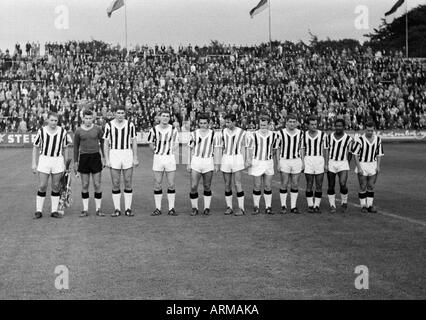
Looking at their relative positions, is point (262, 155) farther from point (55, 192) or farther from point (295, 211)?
point (55, 192)

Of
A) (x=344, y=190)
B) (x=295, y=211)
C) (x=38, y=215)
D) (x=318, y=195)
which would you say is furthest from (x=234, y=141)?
(x=38, y=215)

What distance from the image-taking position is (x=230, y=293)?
22.4 feet

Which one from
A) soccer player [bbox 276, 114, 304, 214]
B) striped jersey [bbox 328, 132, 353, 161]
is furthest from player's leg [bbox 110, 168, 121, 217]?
striped jersey [bbox 328, 132, 353, 161]

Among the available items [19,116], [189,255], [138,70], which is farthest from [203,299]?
[138,70]

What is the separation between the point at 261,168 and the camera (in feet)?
42.8

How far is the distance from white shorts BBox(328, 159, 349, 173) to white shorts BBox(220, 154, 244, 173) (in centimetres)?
176

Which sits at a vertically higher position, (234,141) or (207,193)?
(234,141)

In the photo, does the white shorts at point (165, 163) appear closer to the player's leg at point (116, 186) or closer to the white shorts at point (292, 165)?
the player's leg at point (116, 186)

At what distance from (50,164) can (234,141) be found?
3.47 meters

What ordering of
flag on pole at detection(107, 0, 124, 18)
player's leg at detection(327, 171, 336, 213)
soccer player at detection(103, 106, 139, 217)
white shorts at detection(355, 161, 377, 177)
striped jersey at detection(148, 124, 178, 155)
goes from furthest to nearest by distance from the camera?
flag on pole at detection(107, 0, 124, 18) → white shorts at detection(355, 161, 377, 177) → player's leg at detection(327, 171, 336, 213) → striped jersey at detection(148, 124, 178, 155) → soccer player at detection(103, 106, 139, 217)

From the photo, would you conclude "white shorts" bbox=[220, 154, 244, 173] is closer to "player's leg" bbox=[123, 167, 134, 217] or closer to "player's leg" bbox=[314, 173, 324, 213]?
"player's leg" bbox=[314, 173, 324, 213]

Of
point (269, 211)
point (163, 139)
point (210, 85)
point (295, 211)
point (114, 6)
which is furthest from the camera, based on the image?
point (114, 6)

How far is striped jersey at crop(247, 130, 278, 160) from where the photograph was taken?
1302 centimetres

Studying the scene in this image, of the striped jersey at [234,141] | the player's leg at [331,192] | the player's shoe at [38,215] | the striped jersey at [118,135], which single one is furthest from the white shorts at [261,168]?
the player's shoe at [38,215]
